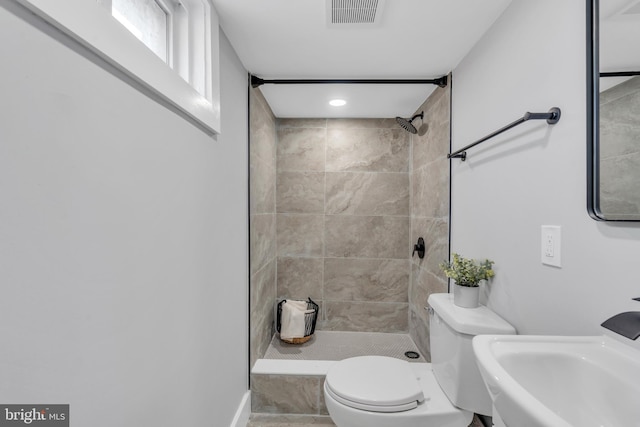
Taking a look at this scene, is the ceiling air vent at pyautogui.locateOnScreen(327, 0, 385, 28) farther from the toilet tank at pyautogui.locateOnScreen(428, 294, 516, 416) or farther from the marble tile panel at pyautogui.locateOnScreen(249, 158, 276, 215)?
the toilet tank at pyautogui.locateOnScreen(428, 294, 516, 416)

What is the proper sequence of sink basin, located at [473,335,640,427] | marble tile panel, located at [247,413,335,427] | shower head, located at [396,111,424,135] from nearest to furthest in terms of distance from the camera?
sink basin, located at [473,335,640,427]
marble tile panel, located at [247,413,335,427]
shower head, located at [396,111,424,135]

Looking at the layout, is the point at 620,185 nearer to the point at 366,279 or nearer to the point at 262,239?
the point at 262,239

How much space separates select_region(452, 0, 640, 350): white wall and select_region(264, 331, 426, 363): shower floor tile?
4.20 ft

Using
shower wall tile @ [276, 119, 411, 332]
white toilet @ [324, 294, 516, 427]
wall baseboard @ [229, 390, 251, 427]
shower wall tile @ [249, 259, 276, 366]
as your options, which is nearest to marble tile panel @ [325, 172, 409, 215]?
shower wall tile @ [276, 119, 411, 332]

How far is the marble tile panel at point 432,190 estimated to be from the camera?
1982 mm

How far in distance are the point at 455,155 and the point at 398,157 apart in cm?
109

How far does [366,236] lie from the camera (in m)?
2.81

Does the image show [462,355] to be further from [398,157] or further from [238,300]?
[398,157]

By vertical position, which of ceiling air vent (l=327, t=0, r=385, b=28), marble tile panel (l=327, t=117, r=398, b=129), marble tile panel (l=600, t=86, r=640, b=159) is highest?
ceiling air vent (l=327, t=0, r=385, b=28)

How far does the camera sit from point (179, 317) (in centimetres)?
106

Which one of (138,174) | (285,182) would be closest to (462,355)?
(138,174)

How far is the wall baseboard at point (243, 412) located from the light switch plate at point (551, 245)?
171 cm

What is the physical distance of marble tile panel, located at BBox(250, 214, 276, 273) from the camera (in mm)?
1996

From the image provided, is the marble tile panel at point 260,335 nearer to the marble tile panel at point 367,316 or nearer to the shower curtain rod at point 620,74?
the marble tile panel at point 367,316
